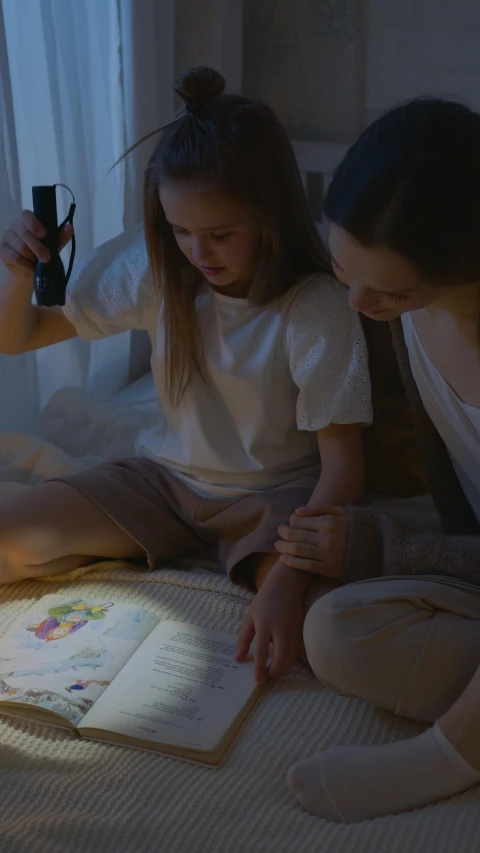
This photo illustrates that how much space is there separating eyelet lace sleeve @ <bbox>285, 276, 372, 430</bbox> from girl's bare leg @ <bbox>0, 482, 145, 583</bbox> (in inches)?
12.5

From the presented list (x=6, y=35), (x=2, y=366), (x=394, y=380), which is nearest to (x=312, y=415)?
(x=394, y=380)

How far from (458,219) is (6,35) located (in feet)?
2.92

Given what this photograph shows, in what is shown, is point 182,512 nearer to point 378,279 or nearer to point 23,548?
point 23,548

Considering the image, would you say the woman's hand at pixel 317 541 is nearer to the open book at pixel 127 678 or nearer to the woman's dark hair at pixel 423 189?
the open book at pixel 127 678

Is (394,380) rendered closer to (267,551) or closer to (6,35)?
(267,551)

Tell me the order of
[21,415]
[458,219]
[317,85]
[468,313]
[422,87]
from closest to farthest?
[458,219] < [468,313] < [21,415] < [422,87] < [317,85]

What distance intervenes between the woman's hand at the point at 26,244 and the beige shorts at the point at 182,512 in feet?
1.01

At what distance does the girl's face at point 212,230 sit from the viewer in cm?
112

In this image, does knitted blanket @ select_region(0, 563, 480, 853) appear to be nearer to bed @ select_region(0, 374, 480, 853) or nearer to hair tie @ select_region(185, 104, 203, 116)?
bed @ select_region(0, 374, 480, 853)

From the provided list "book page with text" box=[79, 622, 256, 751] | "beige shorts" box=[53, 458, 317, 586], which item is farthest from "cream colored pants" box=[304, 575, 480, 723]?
"beige shorts" box=[53, 458, 317, 586]

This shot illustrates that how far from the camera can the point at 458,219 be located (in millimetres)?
887

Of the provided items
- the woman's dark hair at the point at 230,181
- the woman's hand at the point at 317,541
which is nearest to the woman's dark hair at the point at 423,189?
the woman's dark hair at the point at 230,181

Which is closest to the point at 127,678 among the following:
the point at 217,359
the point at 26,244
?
the point at 217,359

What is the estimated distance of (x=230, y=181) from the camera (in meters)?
1.11
